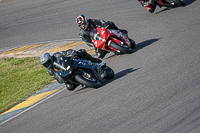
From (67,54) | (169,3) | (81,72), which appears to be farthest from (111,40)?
(169,3)

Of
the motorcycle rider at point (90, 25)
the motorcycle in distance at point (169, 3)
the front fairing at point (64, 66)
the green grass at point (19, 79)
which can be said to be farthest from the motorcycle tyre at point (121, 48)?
the motorcycle in distance at point (169, 3)

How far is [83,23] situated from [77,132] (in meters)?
5.03

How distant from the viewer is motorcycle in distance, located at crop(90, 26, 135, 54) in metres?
10.8

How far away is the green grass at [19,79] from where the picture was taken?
36.4ft

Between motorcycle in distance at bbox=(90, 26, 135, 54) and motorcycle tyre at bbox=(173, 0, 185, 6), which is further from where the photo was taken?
motorcycle tyre at bbox=(173, 0, 185, 6)

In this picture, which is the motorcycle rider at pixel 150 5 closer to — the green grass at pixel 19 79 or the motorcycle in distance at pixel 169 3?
the motorcycle in distance at pixel 169 3

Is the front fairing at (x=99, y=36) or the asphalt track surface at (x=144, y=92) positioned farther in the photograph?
the front fairing at (x=99, y=36)

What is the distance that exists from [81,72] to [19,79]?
484 cm

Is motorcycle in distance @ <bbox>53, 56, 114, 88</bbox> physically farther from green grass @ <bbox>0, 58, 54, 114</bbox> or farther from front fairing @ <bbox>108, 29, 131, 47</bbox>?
green grass @ <bbox>0, 58, 54, 114</bbox>

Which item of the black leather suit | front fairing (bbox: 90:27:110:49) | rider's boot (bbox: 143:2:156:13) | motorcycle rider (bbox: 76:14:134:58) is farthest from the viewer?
rider's boot (bbox: 143:2:156:13)

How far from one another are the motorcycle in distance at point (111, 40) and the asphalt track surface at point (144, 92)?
30 cm

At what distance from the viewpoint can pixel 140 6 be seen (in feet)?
50.2

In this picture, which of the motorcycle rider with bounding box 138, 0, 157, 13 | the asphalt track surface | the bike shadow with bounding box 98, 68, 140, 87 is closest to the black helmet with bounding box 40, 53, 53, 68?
the asphalt track surface

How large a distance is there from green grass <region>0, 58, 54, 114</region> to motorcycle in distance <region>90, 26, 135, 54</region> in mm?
2117
